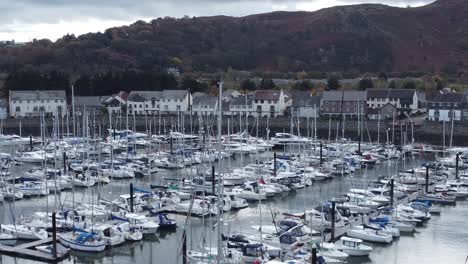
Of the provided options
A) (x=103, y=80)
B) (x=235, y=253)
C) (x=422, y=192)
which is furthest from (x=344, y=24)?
(x=235, y=253)

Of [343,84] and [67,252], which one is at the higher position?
[343,84]

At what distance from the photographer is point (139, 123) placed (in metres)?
52.1

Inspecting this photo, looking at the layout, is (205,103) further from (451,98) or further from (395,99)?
(451,98)

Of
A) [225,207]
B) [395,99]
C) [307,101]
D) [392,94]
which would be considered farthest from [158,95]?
[225,207]

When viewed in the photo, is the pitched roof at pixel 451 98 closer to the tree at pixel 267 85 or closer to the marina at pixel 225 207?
the marina at pixel 225 207

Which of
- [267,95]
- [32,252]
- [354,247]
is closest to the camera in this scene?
[32,252]

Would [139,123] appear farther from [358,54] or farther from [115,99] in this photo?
[358,54]

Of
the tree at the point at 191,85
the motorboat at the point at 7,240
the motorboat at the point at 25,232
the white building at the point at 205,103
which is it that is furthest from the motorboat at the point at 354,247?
the tree at the point at 191,85

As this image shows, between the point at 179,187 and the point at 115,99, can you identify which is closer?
the point at 179,187

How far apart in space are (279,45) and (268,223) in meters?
90.5

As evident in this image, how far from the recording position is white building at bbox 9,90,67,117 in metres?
54.8

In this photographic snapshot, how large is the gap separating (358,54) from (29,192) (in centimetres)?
8309

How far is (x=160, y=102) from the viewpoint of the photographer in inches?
2295

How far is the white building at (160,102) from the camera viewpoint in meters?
57.8
